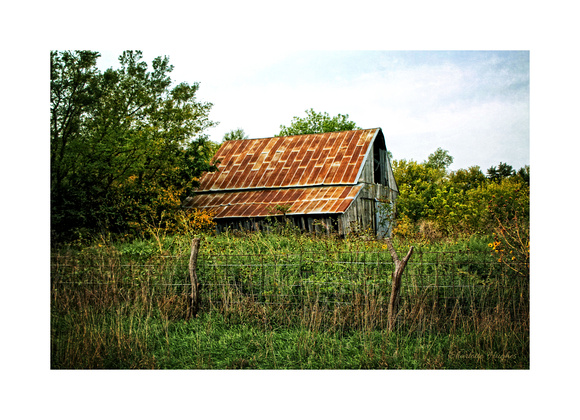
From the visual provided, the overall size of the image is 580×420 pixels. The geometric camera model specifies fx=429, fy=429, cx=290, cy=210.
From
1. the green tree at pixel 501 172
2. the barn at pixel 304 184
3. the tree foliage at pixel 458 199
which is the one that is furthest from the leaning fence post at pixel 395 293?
the barn at pixel 304 184

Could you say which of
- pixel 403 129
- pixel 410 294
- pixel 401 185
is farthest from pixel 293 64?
pixel 401 185

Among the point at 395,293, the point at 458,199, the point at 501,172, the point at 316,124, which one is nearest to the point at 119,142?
the point at 395,293

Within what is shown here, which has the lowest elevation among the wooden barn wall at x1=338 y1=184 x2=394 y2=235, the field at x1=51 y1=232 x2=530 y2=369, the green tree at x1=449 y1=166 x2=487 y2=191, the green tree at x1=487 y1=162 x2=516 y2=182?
the field at x1=51 y1=232 x2=530 y2=369

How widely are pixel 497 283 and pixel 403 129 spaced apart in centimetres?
335

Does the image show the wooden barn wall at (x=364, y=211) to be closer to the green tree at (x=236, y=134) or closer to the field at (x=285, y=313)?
the field at (x=285, y=313)

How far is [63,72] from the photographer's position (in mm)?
A: 5582

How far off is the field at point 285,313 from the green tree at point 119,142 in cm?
107

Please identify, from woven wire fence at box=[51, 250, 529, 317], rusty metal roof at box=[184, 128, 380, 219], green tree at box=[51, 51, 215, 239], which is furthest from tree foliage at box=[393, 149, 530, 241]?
green tree at box=[51, 51, 215, 239]

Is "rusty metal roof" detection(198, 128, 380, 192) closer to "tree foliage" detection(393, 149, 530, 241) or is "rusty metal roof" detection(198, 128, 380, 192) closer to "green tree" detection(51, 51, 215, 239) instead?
"green tree" detection(51, 51, 215, 239)

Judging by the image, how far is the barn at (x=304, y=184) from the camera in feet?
29.3

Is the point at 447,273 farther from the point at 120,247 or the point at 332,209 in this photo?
the point at 120,247

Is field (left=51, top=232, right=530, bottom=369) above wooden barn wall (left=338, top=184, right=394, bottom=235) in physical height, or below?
below

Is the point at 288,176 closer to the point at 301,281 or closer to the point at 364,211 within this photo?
the point at 364,211

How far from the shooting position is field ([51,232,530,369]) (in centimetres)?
431
